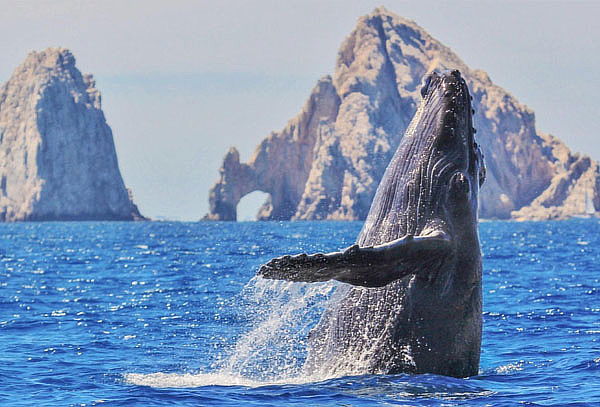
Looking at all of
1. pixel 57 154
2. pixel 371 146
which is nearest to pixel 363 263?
pixel 371 146

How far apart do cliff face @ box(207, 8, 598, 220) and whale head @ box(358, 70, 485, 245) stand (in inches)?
4899

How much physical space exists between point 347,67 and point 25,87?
53233mm

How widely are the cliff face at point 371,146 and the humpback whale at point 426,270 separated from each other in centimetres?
12450

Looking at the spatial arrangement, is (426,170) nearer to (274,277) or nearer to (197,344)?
(274,277)

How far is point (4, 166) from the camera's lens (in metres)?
158

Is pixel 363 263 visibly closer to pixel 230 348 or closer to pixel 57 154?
pixel 230 348

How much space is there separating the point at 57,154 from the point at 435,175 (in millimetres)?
149846

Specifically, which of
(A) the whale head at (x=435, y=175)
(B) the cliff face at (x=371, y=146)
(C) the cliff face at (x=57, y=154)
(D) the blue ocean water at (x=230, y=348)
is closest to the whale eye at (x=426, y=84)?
(A) the whale head at (x=435, y=175)

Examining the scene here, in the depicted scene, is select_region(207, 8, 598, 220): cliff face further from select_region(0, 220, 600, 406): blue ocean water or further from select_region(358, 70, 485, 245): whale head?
select_region(358, 70, 485, 245): whale head

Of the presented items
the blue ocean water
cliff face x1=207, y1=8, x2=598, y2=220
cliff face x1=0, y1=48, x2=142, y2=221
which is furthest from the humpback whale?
cliff face x1=0, y1=48, x2=142, y2=221

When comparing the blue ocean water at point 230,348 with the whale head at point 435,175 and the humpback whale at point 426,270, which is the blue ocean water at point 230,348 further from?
the whale head at point 435,175

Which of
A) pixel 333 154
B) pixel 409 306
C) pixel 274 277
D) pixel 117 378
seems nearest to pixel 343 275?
pixel 274 277

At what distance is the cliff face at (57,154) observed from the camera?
5999 inches

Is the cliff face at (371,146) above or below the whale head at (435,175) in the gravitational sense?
above
